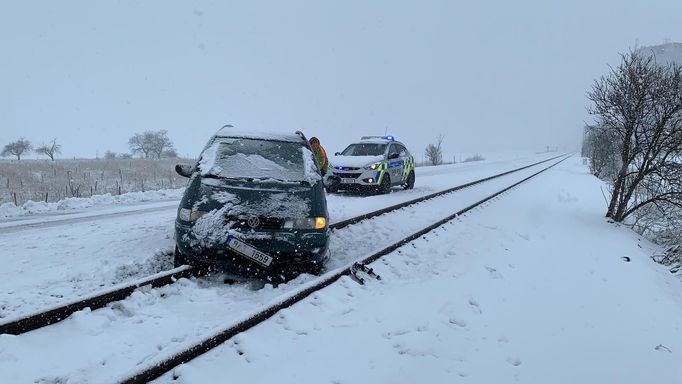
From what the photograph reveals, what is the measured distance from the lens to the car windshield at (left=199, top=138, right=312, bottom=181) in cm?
550

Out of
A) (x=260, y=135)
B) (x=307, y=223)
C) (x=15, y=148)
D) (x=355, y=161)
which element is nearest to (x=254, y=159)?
(x=260, y=135)

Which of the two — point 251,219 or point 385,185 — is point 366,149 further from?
point 251,219

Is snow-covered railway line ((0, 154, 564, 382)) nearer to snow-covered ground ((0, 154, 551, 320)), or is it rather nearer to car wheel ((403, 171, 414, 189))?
snow-covered ground ((0, 154, 551, 320))

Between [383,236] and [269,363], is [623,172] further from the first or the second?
[269,363]

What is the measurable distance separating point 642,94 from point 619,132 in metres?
1.34

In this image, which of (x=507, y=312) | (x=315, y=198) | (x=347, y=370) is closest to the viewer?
(x=347, y=370)

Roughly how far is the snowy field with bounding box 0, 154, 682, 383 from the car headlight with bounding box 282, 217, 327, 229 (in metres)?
0.64

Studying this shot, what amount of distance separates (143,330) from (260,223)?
1.60 metres

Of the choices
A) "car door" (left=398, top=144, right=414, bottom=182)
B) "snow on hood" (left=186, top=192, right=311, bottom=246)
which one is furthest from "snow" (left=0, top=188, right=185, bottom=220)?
"car door" (left=398, top=144, right=414, bottom=182)

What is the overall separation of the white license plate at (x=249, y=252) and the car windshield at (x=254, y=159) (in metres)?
1.00

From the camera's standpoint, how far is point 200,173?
5379 millimetres

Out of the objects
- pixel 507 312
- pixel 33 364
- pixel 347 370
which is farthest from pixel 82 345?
pixel 507 312

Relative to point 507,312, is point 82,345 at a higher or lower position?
higher

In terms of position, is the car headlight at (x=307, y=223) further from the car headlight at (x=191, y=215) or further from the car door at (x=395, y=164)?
the car door at (x=395, y=164)
